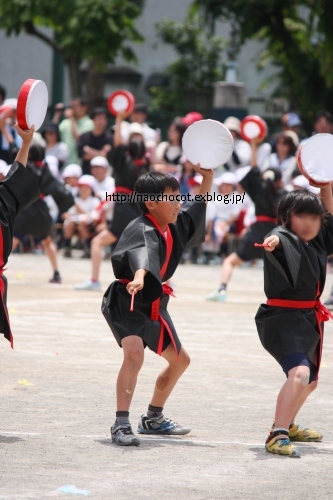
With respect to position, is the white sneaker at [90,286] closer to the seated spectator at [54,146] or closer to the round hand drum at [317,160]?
the seated spectator at [54,146]

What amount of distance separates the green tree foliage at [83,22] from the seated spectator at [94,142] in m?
3.48

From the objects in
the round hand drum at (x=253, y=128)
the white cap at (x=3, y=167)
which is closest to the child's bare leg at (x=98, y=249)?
the round hand drum at (x=253, y=128)

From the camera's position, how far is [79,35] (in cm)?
1898

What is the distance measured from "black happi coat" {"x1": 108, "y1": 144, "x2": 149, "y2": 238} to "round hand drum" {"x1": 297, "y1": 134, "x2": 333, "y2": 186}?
5.77 meters

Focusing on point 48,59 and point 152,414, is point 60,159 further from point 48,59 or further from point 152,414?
point 48,59

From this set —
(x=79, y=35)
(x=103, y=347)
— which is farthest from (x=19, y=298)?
(x=79, y=35)

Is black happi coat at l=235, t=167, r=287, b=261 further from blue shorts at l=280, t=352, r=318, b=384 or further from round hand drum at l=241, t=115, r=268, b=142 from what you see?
blue shorts at l=280, t=352, r=318, b=384

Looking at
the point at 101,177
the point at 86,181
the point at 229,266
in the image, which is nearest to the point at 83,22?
the point at 101,177

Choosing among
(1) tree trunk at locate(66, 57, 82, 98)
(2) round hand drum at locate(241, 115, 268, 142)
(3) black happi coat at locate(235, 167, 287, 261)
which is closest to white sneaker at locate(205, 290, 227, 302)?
(3) black happi coat at locate(235, 167, 287, 261)

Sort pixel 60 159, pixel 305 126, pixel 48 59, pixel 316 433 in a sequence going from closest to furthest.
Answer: pixel 316 433 → pixel 60 159 → pixel 305 126 → pixel 48 59

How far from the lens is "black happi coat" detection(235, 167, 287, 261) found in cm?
1105

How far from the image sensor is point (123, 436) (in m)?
5.10

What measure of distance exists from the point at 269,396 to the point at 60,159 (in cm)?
1017

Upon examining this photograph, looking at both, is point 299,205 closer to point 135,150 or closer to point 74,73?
point 135,150
